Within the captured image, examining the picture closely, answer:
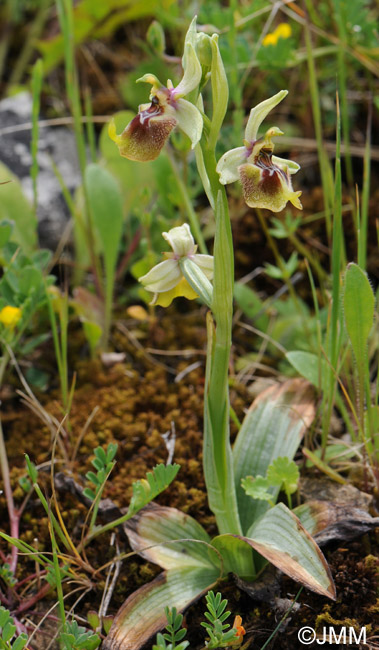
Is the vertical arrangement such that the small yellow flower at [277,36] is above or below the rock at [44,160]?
above

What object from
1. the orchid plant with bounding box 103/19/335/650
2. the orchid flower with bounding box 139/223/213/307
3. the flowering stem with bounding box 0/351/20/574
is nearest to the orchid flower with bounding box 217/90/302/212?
the orchid plant with bounding box 103/19/335/650

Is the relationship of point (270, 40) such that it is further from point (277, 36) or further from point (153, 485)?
point (153, 485)

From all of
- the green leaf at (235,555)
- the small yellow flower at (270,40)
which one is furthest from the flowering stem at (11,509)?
the small yellow flower at (270,40)

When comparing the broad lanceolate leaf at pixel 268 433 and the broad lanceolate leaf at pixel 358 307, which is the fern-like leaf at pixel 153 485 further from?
the broad lanceolate leaf at pixel 358 307

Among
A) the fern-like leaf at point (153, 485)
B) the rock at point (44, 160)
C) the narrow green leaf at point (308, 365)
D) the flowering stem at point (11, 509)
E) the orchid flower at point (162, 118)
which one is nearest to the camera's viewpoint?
the orchid flower at point (162, 118)

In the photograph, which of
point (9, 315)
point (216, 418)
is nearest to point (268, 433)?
point (216, 418)

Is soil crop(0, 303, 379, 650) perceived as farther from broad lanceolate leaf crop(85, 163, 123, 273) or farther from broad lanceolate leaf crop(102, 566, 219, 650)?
broad lanceolate leaf crop(85, 163, 123, 273)

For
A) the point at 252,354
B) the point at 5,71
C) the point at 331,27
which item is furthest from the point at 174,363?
the point at 5,71
